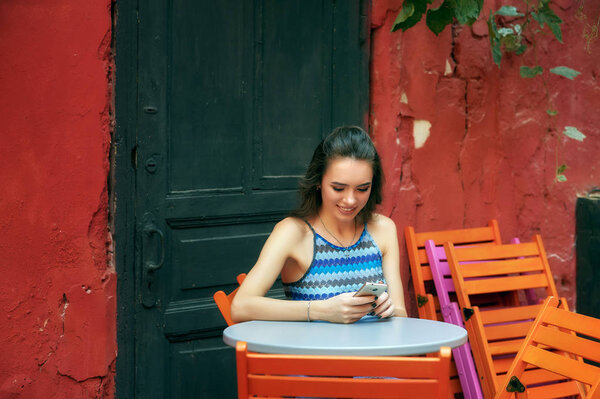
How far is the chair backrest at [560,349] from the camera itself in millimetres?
2398

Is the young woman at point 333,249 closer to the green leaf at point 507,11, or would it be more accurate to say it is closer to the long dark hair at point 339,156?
the long dark hair at point 339,156

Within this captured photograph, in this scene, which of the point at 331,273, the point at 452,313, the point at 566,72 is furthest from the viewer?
the point at 566,72

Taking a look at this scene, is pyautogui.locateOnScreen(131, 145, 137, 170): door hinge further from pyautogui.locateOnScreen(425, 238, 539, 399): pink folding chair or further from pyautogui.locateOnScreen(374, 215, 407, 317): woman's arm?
pyautogui.locateOnScreen(425, 238, 539, 399): pink folding chair

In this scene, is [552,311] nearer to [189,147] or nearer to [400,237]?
[400,237]

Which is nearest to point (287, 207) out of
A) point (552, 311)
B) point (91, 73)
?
point (91, 73)

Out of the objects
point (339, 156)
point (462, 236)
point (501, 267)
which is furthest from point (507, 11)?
point (339, 156)

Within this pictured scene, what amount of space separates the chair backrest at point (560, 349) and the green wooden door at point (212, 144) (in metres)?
1.32

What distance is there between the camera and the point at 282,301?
2471mm

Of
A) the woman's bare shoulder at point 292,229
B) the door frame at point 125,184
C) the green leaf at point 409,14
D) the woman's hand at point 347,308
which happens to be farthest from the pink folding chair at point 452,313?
the door frame at point 125,184

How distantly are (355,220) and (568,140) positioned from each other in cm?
208

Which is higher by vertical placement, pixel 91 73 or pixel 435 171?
pixel 91 73

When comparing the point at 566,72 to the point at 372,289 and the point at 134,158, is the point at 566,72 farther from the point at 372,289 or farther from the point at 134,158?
the point at 134,158

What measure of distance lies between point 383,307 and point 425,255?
4.60 ft

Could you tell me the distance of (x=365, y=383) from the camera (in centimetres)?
188
